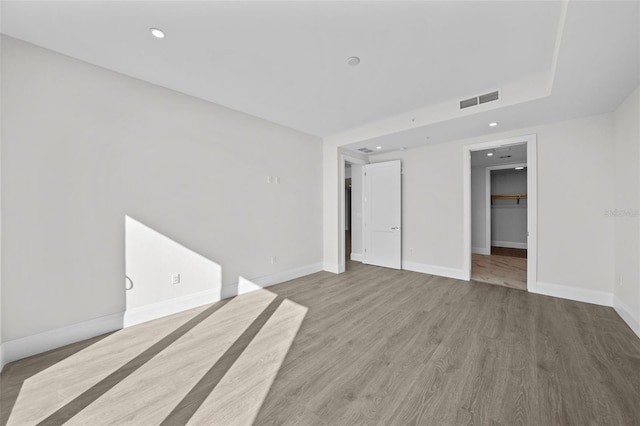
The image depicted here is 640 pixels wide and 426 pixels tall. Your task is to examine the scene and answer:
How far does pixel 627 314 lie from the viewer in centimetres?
279

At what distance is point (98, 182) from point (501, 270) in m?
7.00

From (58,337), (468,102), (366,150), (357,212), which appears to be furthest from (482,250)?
(58,337)

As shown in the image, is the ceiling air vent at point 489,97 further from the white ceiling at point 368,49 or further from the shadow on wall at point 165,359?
the shadow on wall at point 165,359

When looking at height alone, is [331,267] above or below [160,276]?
below

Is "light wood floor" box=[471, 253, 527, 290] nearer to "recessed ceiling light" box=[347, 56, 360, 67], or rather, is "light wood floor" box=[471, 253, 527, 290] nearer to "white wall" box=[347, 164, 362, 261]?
"white wall" box=[347, 164, 362, 261]

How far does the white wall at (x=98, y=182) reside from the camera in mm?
2225

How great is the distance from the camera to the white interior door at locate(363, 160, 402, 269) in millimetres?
5336

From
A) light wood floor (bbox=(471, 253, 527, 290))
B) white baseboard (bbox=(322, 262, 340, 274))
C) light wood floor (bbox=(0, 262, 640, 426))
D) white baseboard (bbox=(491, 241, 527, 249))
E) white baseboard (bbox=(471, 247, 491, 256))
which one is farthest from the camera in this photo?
white baseboard (bbox=(491, 241, 527, 249))

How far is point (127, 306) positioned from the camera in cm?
280

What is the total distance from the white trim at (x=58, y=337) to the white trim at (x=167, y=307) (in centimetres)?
11

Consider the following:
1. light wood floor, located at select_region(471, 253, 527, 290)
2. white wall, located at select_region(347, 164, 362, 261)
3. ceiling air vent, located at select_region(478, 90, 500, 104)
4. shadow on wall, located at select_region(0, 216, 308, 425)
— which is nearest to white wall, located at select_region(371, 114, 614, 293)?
light wood floor, located at select_region(471, 253, 527, 290)

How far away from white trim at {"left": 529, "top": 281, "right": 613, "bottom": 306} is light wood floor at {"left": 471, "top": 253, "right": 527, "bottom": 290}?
30 centimetres

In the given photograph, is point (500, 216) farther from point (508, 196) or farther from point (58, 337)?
point (58, 337)

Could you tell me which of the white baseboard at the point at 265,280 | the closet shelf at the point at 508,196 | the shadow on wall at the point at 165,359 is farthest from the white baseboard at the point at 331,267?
the closet shelf at the point at 508,196
